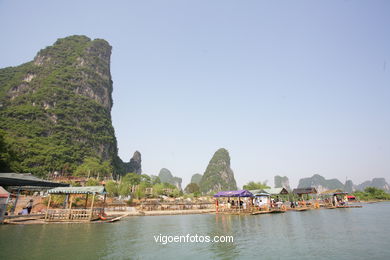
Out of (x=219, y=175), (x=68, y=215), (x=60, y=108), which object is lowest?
(x=68, y=215)

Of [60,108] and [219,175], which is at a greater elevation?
[60,108]

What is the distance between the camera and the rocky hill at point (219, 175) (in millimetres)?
167750

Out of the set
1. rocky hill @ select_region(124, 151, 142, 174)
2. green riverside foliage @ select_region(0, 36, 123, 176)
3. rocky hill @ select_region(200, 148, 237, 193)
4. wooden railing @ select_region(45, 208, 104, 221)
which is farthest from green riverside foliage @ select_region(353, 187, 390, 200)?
rocky hill @ select_region(124, 151, 142, 174)

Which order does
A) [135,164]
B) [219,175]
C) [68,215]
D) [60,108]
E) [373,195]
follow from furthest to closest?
[219,175] < [135,164] < [60,108] < [373,195] < [68,215]

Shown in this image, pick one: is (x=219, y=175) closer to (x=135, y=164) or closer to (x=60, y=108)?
(x=135, y=164)

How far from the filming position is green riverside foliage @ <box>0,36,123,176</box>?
67.2 metres

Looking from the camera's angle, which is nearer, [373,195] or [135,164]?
[373,195]

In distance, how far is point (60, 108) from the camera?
88562mm

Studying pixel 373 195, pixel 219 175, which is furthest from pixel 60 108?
pixel 219 175

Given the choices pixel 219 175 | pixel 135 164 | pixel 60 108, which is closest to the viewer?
pixel 60 108

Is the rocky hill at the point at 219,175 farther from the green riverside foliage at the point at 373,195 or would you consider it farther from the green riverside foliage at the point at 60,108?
the green riverside foliage at the point at 373,195

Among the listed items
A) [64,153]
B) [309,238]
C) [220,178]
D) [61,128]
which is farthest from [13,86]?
[220,178]

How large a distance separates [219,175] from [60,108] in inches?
4740

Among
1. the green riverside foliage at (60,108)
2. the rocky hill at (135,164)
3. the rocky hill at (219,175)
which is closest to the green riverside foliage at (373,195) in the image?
the green riverside foliage at (60,108)
